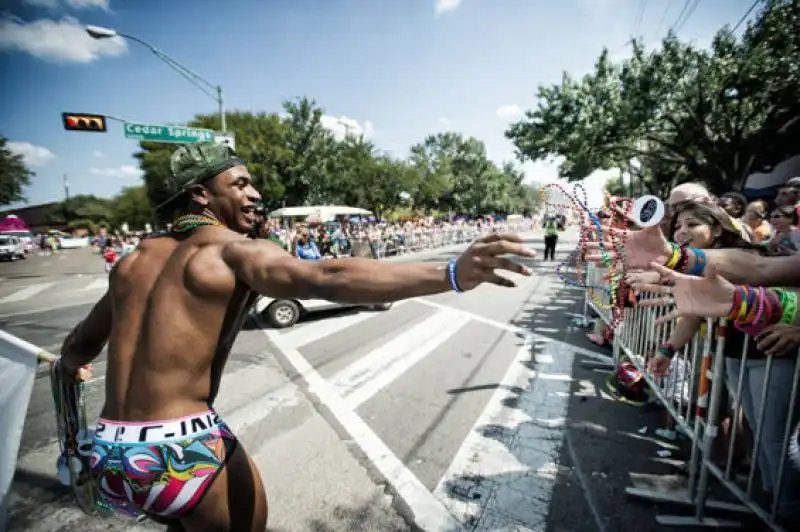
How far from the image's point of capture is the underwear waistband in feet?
4.79

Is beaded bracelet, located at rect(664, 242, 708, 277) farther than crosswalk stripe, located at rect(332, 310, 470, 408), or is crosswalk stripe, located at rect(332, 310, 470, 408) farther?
crosswalk stripe, located at rect(332, 310, 470, 408)

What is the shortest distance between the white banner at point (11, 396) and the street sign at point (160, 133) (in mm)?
12029

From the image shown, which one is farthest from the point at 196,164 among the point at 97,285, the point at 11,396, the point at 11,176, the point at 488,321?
the point at 11,176

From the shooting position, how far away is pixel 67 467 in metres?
2.05

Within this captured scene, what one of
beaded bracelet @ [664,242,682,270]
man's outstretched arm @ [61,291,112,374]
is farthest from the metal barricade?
man's outstretched arm @ [61,291,112,374]

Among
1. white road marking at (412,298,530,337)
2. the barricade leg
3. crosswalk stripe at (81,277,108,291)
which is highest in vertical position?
the barricade leg

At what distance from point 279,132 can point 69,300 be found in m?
25.0

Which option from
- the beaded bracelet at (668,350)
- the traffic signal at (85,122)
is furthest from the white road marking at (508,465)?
the traffic signal at (85,122)

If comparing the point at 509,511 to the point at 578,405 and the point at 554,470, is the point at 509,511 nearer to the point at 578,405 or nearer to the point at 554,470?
the point at 554,470

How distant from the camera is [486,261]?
1256mm

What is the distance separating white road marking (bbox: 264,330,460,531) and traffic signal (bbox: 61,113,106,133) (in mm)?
13425

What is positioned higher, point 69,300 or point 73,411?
point 73,411

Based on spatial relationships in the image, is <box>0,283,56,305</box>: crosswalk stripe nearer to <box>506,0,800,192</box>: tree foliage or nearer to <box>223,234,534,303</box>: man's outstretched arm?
<box>223,234,534,303</box>: man's outstretched arm

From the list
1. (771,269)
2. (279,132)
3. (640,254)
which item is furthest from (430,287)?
(279,132)
